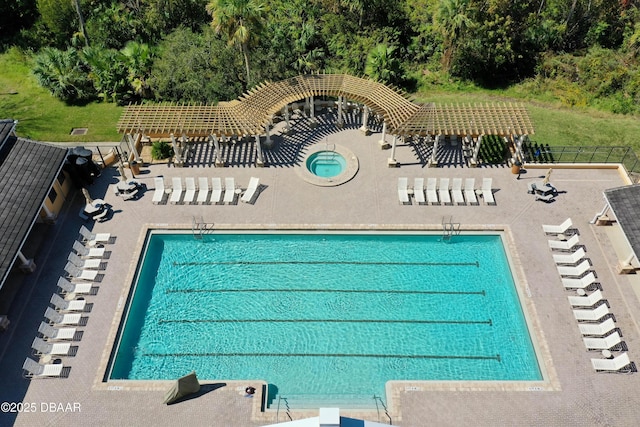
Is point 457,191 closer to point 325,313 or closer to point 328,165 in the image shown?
point 328,165

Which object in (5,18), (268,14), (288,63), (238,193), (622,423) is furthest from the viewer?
(5,18)

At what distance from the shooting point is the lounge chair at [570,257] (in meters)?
22.6

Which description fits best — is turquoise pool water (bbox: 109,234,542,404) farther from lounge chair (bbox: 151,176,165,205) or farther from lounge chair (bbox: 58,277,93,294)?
lounge chair (bbox: 151,176,165,205)

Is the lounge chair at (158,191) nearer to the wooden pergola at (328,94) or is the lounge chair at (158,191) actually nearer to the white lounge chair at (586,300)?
the wooden pergola at (328,94)

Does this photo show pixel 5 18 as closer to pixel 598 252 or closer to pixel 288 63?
pixel 288 63

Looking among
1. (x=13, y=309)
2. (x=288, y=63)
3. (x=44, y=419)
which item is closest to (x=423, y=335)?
(x=44, y=419)

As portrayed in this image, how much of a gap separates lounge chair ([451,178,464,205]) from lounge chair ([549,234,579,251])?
4958 mm

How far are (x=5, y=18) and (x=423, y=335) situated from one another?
43.9 metres

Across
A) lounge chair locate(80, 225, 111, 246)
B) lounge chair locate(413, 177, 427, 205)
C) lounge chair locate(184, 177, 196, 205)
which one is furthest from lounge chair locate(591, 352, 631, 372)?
lounge chair locate(80, 225, 111, 246)

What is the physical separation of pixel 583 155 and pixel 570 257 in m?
9.65

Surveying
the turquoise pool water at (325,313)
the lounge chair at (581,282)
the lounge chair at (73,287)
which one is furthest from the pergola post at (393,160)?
the lounge chair at (73,287)

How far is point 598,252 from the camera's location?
2350 cm

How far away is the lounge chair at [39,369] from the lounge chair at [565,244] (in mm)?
23013

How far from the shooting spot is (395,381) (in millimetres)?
18922
